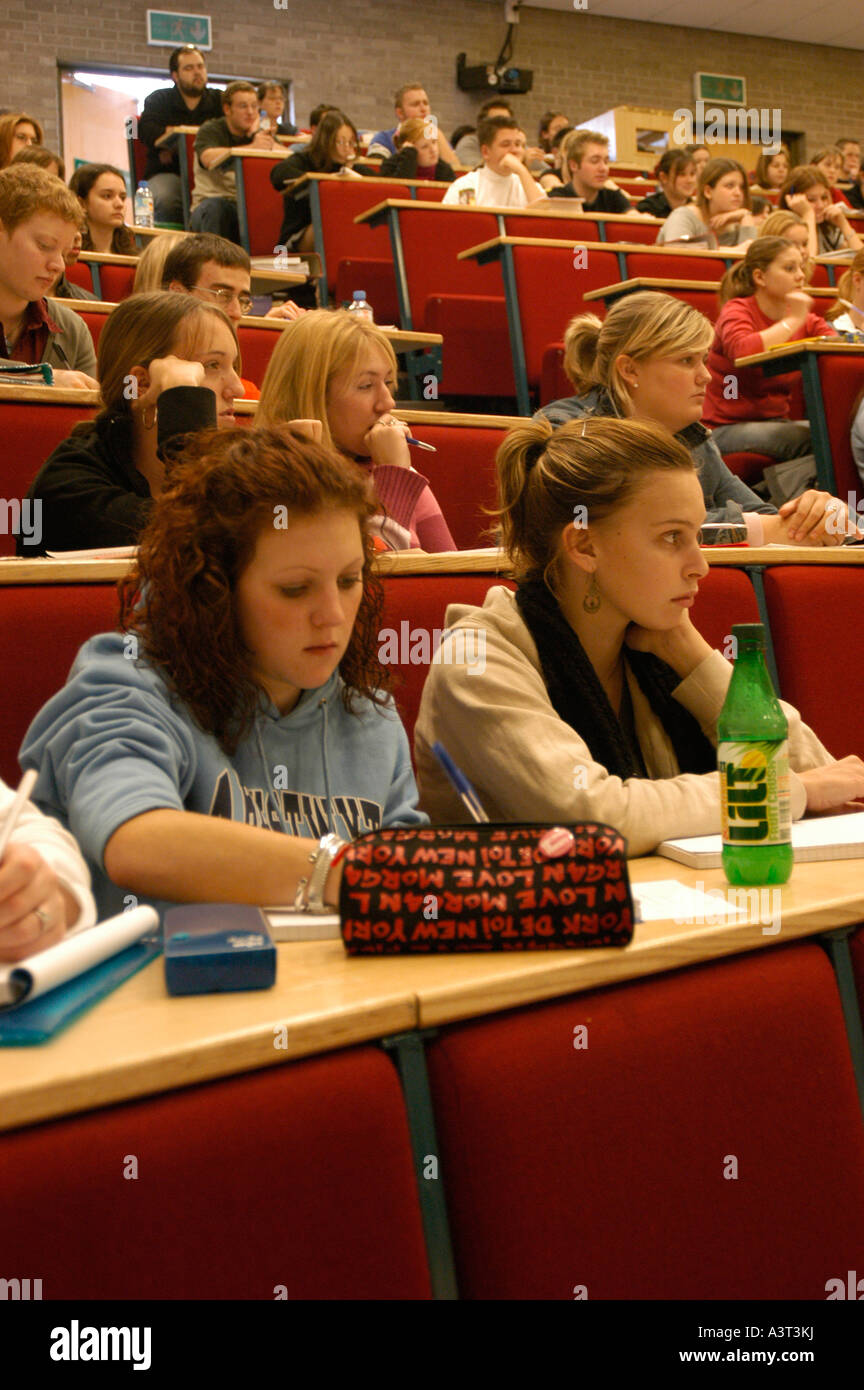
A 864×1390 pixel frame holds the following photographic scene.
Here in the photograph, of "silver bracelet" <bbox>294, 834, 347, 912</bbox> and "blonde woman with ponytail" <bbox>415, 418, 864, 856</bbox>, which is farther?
"blonde woman with ponytail" <bbox>415, 418, 864, 856</bbox>

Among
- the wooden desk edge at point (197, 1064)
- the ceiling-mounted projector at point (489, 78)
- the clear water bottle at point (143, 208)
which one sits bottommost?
the wooden desk edge at point (197, 1064)

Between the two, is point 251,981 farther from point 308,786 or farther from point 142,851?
point 308,786

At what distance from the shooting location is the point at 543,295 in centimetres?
386

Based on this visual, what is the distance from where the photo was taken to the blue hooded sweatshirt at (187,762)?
88cm

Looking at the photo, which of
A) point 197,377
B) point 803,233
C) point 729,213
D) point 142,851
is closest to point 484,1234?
point 142,851

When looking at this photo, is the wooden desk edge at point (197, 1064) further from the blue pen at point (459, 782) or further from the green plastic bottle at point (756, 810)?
the green plastic bottle at point (756, 810)

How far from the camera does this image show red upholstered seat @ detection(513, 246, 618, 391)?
382cm

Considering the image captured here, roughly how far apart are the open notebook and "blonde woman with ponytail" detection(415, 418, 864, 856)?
24mm

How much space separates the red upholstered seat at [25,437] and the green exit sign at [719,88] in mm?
8632

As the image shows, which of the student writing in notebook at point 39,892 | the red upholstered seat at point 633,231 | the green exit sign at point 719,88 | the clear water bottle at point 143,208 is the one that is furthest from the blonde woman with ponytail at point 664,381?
the green exit sign at point 719,88

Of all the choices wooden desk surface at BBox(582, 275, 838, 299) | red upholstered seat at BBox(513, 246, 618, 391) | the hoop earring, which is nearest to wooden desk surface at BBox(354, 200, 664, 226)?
red upholstered seat at BBox(513, 246, 618, 391)

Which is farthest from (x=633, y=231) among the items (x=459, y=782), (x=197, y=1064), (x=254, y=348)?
(x=197, y=1064)

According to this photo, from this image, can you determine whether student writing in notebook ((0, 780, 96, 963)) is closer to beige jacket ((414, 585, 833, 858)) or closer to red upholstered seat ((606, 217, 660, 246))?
beige jacket ((414, 585, 833, 858))
